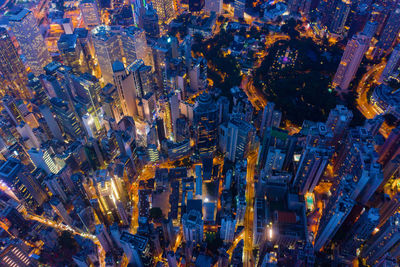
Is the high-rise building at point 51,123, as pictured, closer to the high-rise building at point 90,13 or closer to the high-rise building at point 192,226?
the high-rise building at point 192,226

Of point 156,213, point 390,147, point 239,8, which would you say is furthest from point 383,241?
point 239,8

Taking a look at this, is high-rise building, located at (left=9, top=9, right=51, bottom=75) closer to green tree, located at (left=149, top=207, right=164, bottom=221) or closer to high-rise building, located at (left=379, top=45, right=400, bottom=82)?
green tree, located at (left=149, top=207, right=164, bottom=221)

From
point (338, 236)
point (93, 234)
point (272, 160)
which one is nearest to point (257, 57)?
point (272, 160)

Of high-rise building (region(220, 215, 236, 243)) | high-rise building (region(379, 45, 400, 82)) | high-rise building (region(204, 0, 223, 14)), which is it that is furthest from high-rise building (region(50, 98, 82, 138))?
high-rise building (region(379, 45, 400, 82))

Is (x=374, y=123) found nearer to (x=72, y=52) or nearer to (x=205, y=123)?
(x=205, y=123)

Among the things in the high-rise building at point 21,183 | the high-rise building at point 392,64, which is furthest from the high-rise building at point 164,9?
the high-rise building at point 21,183

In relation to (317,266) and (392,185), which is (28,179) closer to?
(317,266)
